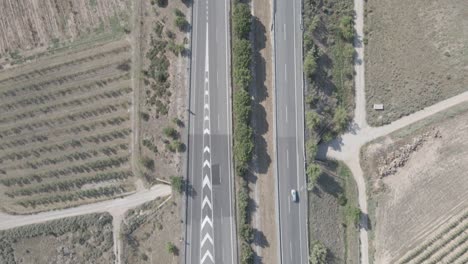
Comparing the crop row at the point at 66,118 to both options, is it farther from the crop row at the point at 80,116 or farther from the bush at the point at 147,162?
the bush at the point at 147,162

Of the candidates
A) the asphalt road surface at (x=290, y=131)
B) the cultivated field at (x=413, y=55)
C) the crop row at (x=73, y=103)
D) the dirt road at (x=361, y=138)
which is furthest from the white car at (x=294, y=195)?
the crop row at (x=73, y=103)

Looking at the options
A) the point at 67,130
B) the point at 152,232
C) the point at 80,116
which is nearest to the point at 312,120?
the point at 152,232

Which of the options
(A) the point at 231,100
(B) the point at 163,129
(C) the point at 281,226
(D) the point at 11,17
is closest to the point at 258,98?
(A) the point at 231,100

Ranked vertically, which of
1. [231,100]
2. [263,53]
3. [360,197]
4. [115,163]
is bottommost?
[360,197]

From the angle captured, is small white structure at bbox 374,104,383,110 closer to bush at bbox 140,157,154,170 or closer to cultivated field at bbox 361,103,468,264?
cultivated field at bbox 361,103,468,264

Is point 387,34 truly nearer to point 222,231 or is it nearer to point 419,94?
point 419,94

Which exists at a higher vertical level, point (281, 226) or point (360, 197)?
point (360, 197)
